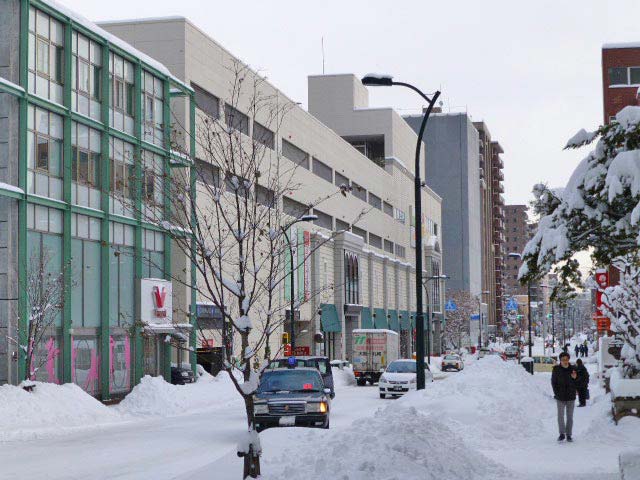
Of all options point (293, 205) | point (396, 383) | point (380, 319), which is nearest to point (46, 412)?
point (396, 383)

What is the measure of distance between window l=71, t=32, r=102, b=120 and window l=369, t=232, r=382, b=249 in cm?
6069

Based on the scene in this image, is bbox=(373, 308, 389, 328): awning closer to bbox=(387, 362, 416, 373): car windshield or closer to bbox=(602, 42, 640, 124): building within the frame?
bbox=(602, 42, 640, 124): building

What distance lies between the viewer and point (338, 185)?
285ft

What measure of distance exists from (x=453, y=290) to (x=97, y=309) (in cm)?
12573

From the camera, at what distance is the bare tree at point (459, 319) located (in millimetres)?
135875

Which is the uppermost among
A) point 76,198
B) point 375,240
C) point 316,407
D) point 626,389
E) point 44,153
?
point 375,240

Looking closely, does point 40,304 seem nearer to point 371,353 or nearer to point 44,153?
point 44,153

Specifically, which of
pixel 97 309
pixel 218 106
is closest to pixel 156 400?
pixel 97 309

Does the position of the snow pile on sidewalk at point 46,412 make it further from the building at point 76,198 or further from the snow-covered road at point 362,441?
the building at point 76,198

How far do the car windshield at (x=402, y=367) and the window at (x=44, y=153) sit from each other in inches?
599

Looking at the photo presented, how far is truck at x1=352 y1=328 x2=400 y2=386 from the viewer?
5688cm

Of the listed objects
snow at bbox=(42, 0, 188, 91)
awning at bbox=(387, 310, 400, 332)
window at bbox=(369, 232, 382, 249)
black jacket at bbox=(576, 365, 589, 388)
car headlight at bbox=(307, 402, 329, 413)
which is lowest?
car headlight at bbox=(307, 402, 329, 413)

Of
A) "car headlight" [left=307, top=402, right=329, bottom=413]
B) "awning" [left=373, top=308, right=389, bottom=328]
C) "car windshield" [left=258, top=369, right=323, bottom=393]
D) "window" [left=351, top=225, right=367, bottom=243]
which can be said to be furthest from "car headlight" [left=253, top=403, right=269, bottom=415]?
"awning" [left=373, top=308, right=389, bottom=328]

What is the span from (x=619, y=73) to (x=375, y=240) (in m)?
32.5
